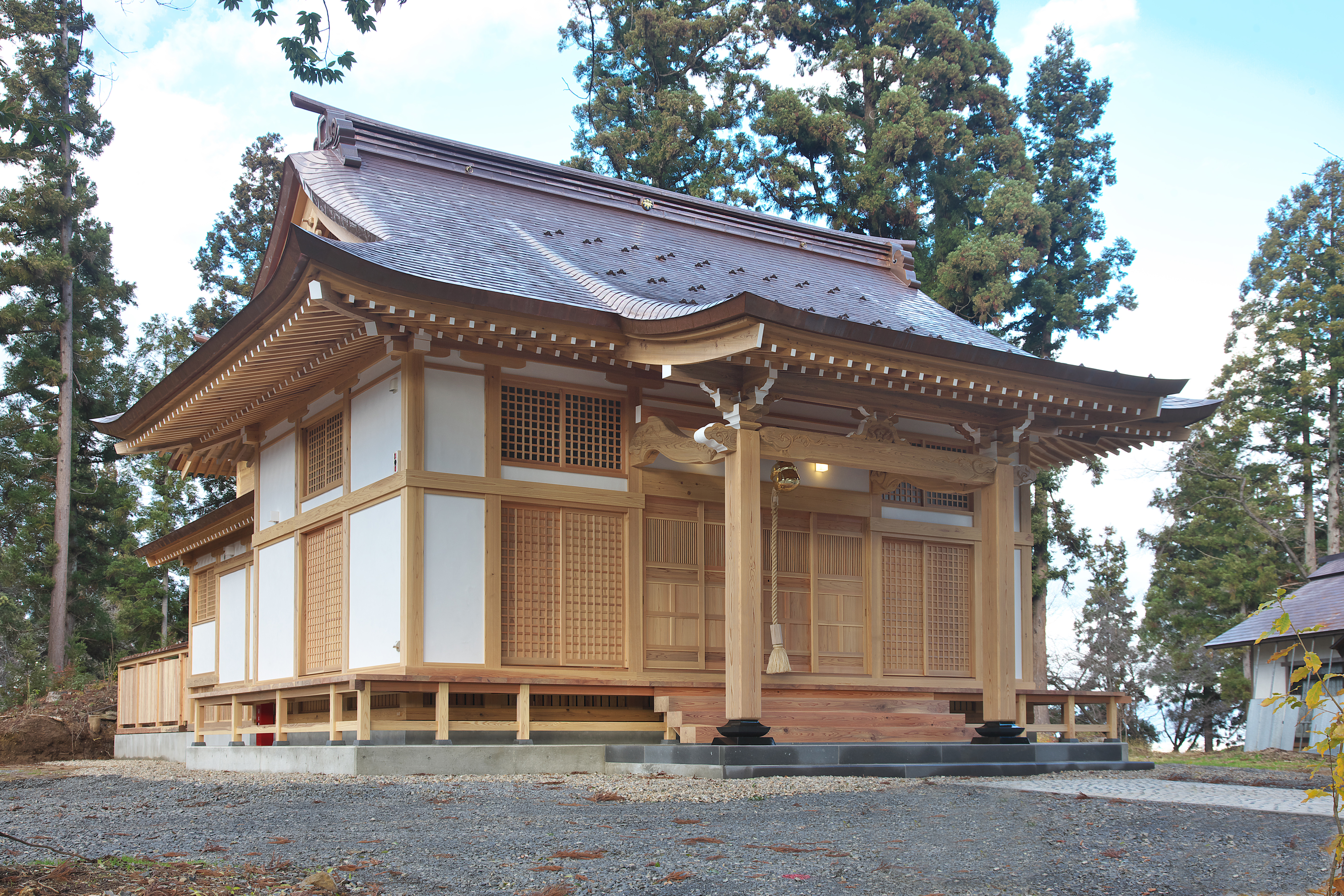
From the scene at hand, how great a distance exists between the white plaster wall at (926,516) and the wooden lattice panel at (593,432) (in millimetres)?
3269

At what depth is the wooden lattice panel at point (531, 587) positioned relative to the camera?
1035 cm

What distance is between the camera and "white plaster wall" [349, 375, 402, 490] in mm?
10305

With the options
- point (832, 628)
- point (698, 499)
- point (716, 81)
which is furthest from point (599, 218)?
point (716, 81)

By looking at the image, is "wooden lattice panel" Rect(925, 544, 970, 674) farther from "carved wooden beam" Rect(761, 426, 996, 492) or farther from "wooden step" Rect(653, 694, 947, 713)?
"carved wooden beam" Rect(761, 426, 996, 492)

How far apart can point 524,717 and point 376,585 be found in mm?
1841

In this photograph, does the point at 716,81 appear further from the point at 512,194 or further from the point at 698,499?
the point at 698,499

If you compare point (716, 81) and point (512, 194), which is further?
point (716, 81)

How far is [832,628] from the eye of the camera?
39.4 feet

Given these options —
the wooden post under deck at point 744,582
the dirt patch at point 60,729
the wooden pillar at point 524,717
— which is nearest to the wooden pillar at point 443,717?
the wooden pillar at point 524,717

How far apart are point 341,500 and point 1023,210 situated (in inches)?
666

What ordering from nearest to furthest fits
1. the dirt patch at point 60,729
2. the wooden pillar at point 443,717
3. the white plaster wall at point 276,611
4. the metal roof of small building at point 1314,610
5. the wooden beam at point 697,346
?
the wooden beam at point 697,346
the wooden pillar at point 443,717
the white plaster wall at point 276,611
the dirt patch at point 60,729
the metal roof of small building at point 1314,610

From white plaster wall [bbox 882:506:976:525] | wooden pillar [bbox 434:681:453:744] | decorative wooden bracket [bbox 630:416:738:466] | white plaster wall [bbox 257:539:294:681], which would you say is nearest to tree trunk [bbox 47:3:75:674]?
white plaster wall [bbox 257:539:294:681]

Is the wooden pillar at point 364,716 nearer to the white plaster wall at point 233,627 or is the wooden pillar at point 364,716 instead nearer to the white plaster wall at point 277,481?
the white plaster wall at point 277,481

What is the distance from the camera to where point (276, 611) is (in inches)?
495
